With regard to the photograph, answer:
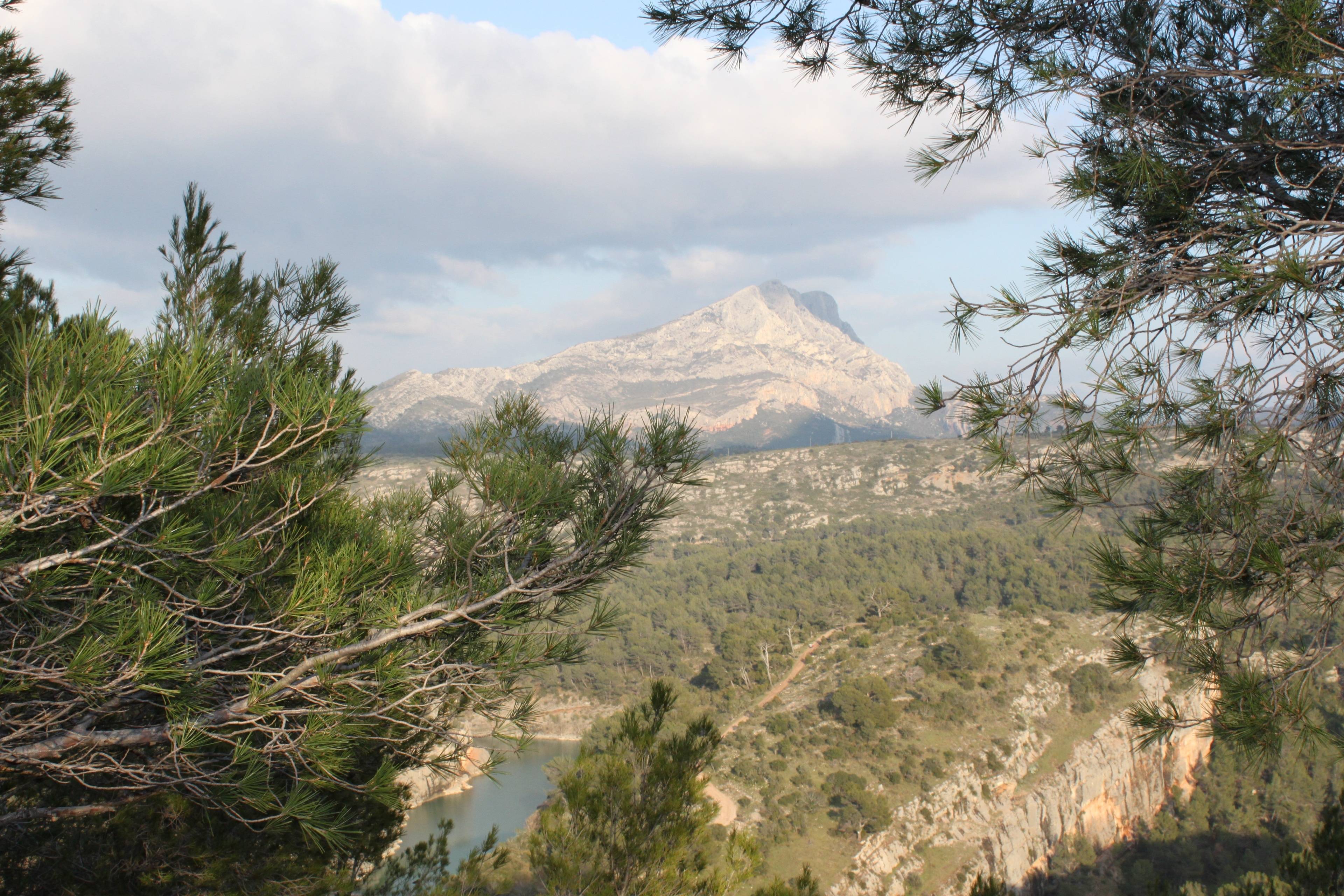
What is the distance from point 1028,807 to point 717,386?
12527cm

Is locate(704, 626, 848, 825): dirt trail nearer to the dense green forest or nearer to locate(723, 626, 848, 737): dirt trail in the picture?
locate(723, 626, 848, 737): dirt trail

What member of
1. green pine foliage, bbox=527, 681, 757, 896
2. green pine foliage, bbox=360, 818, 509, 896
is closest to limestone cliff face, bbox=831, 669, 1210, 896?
green pine foliage, bbox=360, 818, 509, 896

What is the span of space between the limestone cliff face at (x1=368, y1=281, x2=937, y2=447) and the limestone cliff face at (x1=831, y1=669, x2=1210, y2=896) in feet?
185

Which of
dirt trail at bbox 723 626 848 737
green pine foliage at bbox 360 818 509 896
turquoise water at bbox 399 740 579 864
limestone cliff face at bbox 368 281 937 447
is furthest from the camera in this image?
limestone cliff face at bbox 368 281 937 447

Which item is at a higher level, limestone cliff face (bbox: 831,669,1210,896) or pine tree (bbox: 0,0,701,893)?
pine tree (bbox: 0,0,701,893)

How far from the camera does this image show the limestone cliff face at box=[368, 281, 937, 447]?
100 metres

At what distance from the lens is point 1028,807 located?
20.3 meters

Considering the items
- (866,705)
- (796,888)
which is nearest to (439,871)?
(796,888)

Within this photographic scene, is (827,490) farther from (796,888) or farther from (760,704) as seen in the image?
(796,888)

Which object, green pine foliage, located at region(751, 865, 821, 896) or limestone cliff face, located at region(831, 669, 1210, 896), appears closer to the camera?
green pine foliage, located at region(751, 865, 821, 896)

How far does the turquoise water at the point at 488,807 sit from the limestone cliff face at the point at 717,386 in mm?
40775

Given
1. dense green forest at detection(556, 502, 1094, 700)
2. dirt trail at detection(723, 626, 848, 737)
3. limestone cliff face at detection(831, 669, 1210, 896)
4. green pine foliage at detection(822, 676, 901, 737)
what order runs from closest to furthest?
limestone cliff face at detection(831, 669, 1210, 896) → green pine foliage at detection(822, 676, 901, 737) → dirt trail at detection(723, 626, 848, 737) → dense green forest at detection(556, 502, 1094, 700)

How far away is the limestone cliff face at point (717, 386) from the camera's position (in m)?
100

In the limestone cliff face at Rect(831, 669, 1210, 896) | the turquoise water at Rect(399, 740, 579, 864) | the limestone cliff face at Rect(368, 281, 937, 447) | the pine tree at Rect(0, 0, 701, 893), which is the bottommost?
the turquoise water at Rect(399, 740, 579, 864)
